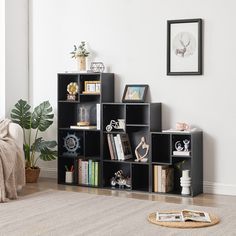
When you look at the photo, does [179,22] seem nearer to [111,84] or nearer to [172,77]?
[172,77]

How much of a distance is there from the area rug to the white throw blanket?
0.14m

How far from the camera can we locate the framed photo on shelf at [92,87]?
6004 mm

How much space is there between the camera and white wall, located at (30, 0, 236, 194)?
5602 mm

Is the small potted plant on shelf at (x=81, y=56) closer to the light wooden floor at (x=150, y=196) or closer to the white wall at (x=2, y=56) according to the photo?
the white wall at (x=2, y=56)

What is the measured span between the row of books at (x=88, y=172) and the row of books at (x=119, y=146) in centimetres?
23

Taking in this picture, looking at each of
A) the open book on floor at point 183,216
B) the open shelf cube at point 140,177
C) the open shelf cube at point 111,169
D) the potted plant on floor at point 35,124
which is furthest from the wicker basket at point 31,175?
the open book on floor at point 183,216

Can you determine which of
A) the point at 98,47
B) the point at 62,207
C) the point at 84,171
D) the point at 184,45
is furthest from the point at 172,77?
the point at 62,207

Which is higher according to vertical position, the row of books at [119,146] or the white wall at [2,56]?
the white wall at [2,56]

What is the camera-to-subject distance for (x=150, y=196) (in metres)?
5.55

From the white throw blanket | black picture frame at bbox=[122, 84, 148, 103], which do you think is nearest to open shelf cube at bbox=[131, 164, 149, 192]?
black picture frame at bbox=[122, 84, 148, 103]

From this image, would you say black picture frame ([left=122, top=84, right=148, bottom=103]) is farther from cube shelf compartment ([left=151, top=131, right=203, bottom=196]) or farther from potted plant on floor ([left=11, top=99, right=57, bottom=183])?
potted plant on floor ([left=11, top=99, right=57, bottom=183])

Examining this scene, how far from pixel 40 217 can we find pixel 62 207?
0.41m

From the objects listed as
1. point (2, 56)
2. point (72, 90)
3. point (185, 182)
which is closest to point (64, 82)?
point (72, 90)

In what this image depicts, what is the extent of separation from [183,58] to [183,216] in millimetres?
1929
